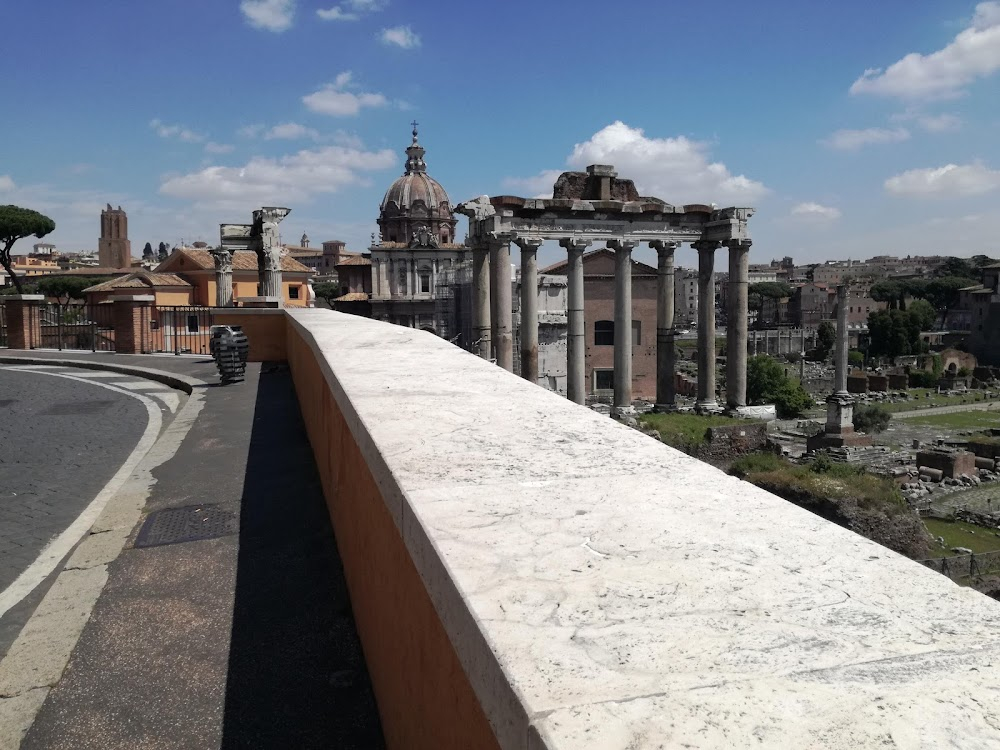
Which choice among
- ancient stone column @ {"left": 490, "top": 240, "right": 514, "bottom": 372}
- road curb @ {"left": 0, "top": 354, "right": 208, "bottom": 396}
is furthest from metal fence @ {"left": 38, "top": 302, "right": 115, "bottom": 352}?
ancient stone column @ {"left": 490, "top": 240, "right": 514, "bottom": 372}

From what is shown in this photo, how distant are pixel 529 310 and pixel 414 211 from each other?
119 feet

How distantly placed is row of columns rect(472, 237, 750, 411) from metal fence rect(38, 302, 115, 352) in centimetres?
955

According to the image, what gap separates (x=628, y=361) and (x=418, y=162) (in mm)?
40619

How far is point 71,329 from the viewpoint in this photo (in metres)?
19.9

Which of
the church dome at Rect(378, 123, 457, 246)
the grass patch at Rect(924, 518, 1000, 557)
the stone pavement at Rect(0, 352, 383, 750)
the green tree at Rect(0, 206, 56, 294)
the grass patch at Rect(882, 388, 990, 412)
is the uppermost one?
the church dome at Rect(378, 123, 457, 246)

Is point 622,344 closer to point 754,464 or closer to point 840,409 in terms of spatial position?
point 754,464

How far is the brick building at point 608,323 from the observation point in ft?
141

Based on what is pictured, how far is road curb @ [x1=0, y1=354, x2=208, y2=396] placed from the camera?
11213 mm

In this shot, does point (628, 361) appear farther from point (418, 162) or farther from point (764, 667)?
point (418, 162)

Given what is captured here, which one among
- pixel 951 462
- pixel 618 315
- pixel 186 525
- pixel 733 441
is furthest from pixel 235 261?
pixel 186 525

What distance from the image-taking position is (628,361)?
17328 millimetres

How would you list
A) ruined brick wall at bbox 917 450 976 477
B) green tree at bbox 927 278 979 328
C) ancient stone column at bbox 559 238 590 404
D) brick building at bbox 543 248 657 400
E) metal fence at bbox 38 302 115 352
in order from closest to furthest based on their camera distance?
ancient stone column at bbox 559 238 590 404, metal fence at bbox 38 302 115 352, ruined brick wall at bbox 917 450 976 477, brick building at bbox 543 248 657 400, green tree at bbox 927 278 979 328

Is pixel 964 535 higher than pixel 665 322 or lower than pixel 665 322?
lower

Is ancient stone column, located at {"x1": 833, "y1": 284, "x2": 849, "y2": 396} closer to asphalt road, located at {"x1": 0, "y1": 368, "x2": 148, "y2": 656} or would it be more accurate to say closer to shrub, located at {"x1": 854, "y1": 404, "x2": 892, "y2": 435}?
shrub, located at {"x1": 854, "y1": 404, "x2": 892, "y2": 435}
